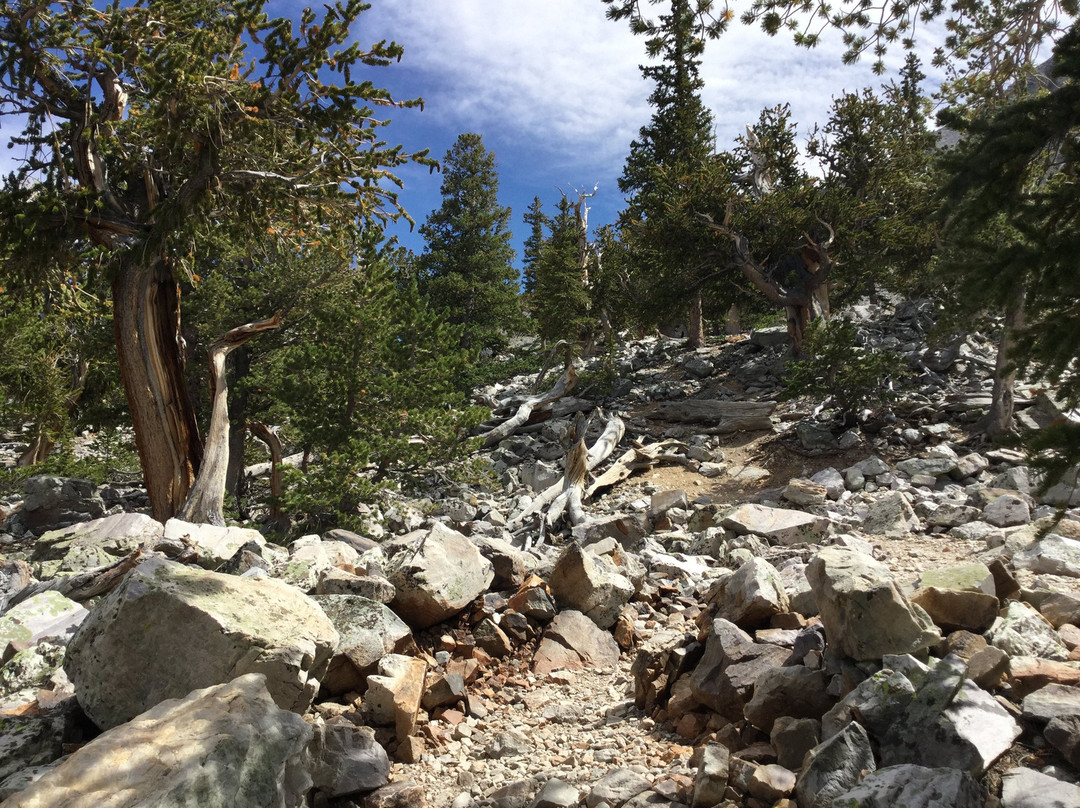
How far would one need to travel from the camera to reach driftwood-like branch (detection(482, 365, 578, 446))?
18641 mm

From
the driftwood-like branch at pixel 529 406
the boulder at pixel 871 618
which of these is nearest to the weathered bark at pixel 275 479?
the driftwood-like branch at pixel 529 406

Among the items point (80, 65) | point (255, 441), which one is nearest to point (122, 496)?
point (255, 441)

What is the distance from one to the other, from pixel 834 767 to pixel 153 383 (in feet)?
31.9

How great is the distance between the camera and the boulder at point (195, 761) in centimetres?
260

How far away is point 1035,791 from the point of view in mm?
2879

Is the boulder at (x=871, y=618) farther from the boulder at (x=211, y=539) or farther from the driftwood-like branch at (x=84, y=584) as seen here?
the driftwood-like branch at (x=84, y=584)

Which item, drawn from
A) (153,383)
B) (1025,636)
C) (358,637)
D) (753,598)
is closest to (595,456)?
(153,383)

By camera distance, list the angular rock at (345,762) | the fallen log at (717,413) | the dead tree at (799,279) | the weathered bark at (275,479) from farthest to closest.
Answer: the dead tree at (799,279) → the fallen log at (717,413) → the weathered bark at (275,479) → the angular rock at (345,762)

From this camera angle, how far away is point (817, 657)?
441 cm

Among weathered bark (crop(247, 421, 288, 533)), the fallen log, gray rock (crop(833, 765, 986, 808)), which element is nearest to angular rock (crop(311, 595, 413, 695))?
gray rock (crop(833, 765, 986, 808))

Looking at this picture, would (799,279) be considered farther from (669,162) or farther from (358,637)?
(358,637)

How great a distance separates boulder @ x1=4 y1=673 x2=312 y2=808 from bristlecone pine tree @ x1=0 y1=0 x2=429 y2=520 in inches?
298

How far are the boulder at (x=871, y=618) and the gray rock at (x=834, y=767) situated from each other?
81 cm

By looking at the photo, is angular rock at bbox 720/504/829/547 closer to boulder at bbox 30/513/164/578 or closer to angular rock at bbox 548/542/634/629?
angular rock at bbox 548/542/634/629
